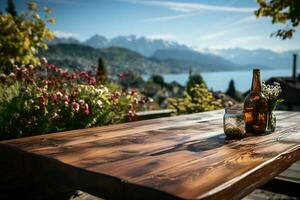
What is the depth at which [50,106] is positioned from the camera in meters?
3.29

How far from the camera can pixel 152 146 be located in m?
1.79

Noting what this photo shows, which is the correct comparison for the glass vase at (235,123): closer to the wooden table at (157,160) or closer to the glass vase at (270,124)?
the wooden table at (157,160)

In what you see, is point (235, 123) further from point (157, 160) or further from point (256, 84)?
point (157, 160)

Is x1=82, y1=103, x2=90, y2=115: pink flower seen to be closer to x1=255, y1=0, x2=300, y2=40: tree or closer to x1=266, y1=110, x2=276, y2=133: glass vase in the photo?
x1=266, y1=110, x2=276, y2=133: glass vase

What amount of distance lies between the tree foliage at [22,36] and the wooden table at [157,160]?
555 centimetres

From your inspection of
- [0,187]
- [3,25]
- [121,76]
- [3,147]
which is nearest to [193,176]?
[3,147]

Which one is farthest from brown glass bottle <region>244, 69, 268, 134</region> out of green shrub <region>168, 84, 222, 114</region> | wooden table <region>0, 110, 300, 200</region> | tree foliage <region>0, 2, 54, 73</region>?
tree foliage <region>0, 2, 54, 73</region>

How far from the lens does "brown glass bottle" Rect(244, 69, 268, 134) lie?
227 cm

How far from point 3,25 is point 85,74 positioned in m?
3.97

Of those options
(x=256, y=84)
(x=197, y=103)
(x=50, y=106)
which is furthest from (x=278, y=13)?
(x=50, y=106)

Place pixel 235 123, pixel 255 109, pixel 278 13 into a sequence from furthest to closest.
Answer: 1. pixel 278 13
2. pixel 255 109
3. pixel 235 123

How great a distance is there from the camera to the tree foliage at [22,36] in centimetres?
721

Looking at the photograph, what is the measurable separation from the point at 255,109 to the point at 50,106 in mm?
2053

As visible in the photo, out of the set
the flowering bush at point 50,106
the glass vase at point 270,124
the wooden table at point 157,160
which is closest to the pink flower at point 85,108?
the flowering bush at point 50,106
